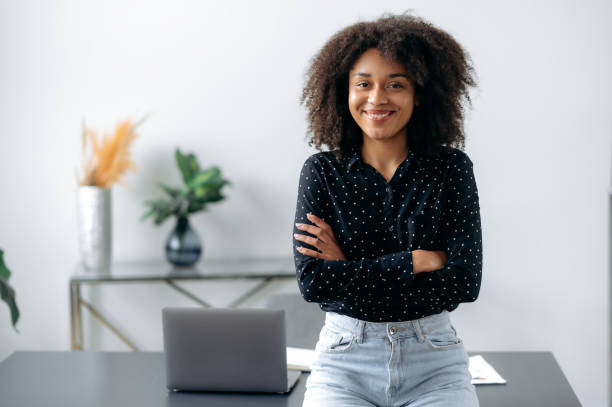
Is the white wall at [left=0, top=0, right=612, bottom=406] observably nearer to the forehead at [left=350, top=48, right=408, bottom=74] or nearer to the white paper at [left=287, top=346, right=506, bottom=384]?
the white paper at [left=287, top=346, right=506, bottom=384]

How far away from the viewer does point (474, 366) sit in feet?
5.70

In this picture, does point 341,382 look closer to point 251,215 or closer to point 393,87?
point 393,87

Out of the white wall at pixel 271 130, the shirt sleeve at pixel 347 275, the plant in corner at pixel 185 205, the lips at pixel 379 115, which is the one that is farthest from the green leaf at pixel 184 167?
the lips at pixel 379 115

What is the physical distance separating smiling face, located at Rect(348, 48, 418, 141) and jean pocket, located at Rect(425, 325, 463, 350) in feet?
1.56

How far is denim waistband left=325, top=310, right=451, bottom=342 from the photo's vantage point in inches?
58.7

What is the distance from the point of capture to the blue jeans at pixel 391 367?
4.81 ft

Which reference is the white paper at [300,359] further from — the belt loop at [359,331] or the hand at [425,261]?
the hand at [425,261]

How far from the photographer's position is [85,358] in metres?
1.87

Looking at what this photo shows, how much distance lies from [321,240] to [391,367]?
0.35m

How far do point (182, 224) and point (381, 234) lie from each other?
5.19 ft

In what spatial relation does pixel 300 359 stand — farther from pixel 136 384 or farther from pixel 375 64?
pixel 375 64

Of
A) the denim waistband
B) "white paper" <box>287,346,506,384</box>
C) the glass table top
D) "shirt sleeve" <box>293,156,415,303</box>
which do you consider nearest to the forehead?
"shirt sleeve" <box>293,156,415,303</box>

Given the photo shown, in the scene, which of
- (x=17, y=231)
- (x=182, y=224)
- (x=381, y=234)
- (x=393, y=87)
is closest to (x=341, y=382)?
(x=381, y=234)

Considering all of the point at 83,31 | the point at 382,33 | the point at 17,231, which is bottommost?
the point at 17,231
